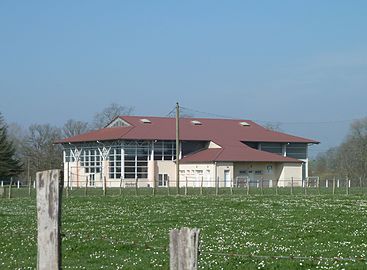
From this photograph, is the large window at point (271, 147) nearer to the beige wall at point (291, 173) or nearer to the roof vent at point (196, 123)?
the beige wall at point (291, 173)

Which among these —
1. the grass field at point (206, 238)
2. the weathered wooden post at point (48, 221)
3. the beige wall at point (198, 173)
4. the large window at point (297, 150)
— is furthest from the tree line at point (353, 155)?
the weathered wooden post at point (48, 221)

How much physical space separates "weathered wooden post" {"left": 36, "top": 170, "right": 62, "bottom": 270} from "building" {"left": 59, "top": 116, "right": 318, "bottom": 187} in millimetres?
79457

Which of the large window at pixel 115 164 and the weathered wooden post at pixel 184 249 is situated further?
the large window at pixel 115 164

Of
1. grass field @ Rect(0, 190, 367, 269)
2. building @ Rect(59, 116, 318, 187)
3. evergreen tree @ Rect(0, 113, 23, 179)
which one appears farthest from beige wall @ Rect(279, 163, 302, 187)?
grass field @ Rect(0, 190, 367, 269)

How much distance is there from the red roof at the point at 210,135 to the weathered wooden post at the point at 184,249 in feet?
267

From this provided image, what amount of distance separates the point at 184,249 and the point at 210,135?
300 feet

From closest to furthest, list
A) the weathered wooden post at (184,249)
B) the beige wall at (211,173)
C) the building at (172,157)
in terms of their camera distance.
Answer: the weathered wooden post at (184,249) < the beige wall at (211,173) < the building at (172,157)

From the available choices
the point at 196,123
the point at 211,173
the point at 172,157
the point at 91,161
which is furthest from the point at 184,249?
the point at 196,123

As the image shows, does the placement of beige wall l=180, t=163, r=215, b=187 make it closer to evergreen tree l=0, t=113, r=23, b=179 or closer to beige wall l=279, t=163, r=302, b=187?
beige wall l=279, t=163, r=302, b=187

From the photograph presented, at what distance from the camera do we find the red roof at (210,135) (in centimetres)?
9206

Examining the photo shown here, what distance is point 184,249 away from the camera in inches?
288

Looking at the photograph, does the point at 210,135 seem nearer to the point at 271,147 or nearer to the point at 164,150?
the point at 164,150

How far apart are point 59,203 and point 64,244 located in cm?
1267

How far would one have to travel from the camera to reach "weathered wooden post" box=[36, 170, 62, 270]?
314 inches
